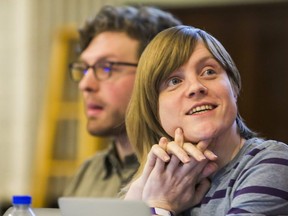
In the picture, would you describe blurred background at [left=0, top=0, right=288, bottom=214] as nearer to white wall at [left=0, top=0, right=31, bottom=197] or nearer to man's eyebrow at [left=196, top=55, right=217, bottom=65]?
white wall at [left=0, top=0, right=31, bottom=197]

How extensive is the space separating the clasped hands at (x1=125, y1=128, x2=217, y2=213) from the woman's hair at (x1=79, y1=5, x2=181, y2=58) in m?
0.76

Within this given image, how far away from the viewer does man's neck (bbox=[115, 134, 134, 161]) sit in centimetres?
195

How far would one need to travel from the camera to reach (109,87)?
78.2 inches

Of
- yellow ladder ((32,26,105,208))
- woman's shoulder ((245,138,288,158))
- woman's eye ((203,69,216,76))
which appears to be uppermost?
woman's eye ((203,69,216,76))

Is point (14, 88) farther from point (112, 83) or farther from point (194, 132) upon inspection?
point (194, 132)

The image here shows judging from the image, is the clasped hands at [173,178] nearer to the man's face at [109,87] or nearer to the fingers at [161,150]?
the fingers at [161,150]

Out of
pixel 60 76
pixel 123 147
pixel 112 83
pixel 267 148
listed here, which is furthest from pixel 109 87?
pixel 60 76

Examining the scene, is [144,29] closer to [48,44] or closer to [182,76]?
[182,76]

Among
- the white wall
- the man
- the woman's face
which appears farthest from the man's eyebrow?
the white wall

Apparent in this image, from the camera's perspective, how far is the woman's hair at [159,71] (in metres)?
1.25

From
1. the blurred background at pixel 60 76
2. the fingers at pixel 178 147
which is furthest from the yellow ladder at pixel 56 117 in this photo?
the fingers at pixel 178 147

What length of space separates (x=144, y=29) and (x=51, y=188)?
9.61 ft

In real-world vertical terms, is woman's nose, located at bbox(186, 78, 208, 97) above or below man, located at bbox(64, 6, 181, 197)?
above

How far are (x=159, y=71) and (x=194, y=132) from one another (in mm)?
140
